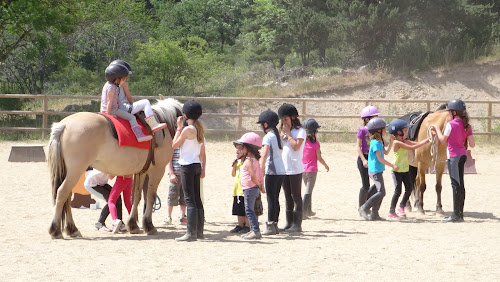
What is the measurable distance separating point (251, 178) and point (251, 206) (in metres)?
0.31

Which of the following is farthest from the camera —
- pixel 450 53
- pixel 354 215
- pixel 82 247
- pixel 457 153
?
pixel 450 53

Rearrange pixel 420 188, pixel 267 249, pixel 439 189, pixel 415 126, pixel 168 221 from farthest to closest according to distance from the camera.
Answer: pixel 415 126
pixel 420 188
pixel 439 189
pixel 168 221
pixel 267 249

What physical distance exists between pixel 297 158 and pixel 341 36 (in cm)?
2167

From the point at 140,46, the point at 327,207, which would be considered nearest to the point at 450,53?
the point at 140,46

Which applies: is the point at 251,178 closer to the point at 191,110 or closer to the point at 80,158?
the point at 191,110

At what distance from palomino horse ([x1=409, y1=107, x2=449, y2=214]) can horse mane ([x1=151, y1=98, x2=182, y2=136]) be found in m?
3.83

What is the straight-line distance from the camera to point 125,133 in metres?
7.59

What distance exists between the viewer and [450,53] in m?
28.3

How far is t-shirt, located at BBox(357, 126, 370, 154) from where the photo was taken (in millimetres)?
9281

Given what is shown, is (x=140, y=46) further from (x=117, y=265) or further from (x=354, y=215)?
(x=117, y=265)

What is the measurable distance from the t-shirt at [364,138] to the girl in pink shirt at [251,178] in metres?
2.19

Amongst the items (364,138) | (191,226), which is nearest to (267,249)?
(191,226)

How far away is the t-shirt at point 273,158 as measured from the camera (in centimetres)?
767

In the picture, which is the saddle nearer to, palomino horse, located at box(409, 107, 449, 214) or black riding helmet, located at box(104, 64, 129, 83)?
palomino horse, located at box(409, 107, 449, 214)
